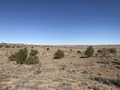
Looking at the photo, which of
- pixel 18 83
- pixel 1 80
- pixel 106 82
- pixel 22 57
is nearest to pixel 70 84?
pixel 106 82

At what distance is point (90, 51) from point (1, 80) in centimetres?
2390

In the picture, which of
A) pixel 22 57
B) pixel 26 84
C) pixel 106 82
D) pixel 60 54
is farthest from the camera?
pixel 60 54

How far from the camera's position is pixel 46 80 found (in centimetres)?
1285

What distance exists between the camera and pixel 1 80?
12766mm

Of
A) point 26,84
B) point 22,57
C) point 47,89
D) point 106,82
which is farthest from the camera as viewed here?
point 22,57

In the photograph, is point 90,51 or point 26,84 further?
point 90,51

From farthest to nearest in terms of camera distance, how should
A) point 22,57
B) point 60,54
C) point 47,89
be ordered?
point 60,54, point 22,57, point 47,89

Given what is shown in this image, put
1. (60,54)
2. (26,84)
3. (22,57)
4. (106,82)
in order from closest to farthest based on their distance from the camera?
(26,84) < (106,82) < (22,57) < (60,54)

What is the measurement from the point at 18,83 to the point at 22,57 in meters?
13.1

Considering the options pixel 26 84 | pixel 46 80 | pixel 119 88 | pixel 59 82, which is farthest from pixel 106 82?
pixel 26 84

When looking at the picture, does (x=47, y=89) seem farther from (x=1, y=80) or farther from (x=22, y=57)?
(x=22, y=57)

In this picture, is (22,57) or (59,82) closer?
(59,82)

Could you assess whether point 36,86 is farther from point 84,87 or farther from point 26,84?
point 84,87

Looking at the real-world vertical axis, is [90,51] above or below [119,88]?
above
